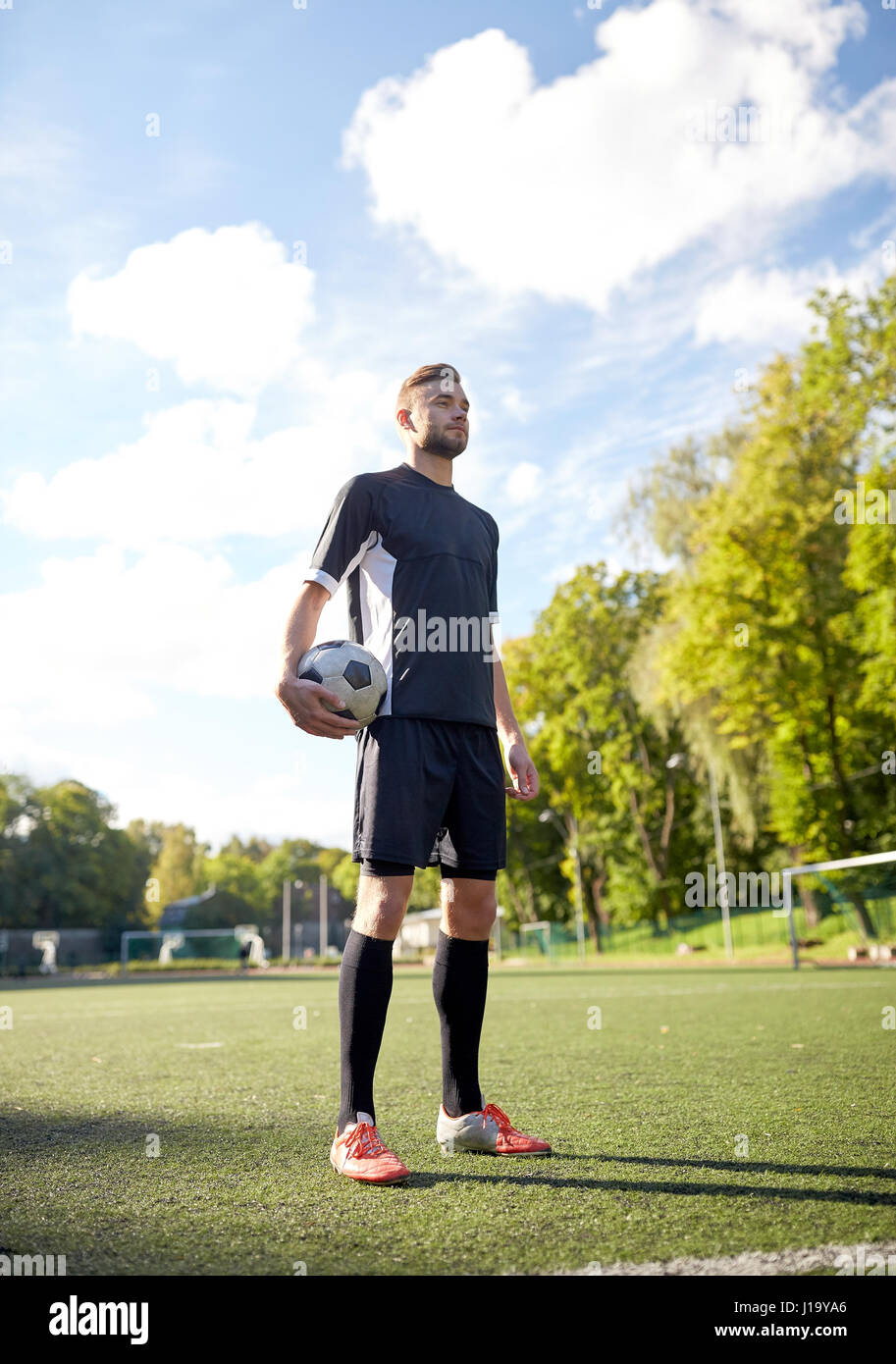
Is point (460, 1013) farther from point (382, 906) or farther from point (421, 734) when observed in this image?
point (421, 734)

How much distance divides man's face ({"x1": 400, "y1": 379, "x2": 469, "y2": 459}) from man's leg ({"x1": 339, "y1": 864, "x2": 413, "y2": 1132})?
145cm

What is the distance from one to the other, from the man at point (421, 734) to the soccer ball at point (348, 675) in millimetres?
31

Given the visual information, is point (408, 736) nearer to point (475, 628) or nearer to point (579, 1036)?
point (475, 628)

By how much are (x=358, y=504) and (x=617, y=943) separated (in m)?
38.6

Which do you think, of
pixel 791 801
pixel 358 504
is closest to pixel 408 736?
pixel 358 504

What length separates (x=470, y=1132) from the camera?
3.20 m

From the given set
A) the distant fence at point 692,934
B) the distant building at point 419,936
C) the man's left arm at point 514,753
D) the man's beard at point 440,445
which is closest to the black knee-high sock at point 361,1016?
the man's left arm at point 514,753

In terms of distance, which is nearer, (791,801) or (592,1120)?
(592,1120)

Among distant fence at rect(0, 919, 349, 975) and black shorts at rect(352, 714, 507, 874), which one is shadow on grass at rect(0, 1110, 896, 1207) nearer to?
black shorts at rect(352, 714, 507, 874)

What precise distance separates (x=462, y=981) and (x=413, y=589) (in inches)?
49.6

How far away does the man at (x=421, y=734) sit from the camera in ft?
10.1

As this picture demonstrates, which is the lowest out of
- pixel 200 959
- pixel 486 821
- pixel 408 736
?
pixel 200 959

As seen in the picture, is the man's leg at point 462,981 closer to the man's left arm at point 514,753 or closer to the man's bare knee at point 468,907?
the man's bare knee at point 468,907

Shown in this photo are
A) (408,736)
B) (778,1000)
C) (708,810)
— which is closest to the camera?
(408,736)
